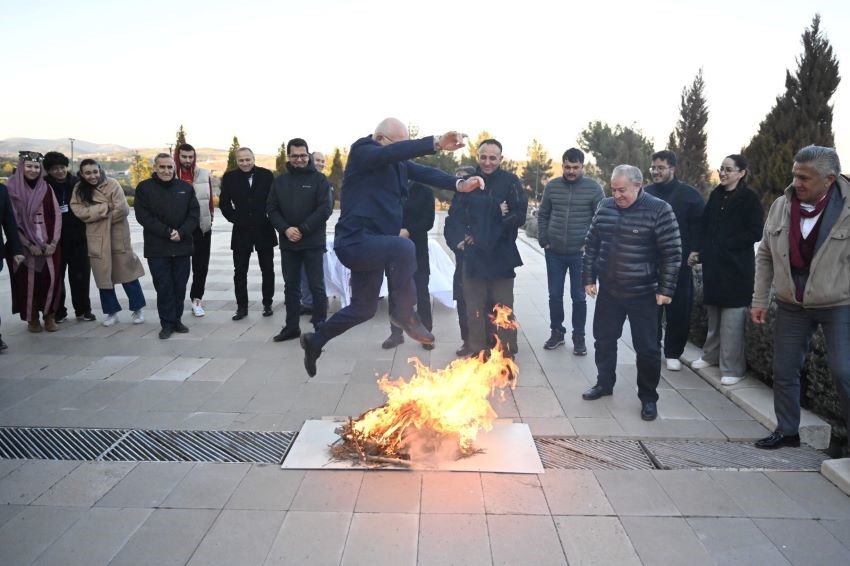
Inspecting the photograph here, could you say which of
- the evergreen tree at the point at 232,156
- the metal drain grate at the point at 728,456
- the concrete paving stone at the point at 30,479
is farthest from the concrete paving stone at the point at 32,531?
the evergreen tree at the point at 232,156

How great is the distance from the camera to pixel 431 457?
3617 mm

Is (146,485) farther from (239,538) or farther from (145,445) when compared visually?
(239,538)

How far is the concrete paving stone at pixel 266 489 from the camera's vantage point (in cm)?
313

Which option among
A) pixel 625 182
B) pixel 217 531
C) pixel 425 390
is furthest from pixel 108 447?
pixel 625 182

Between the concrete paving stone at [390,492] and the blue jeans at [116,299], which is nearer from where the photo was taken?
the concrete paving stone at [390,492]

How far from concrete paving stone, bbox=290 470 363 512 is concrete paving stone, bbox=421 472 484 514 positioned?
377mm

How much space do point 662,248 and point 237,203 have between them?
193 inches

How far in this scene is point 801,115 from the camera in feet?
64.5

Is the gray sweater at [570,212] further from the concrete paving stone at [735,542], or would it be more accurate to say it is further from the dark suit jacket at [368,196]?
the concrete paving stone at [735,542]

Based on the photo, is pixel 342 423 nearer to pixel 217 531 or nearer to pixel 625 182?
pixel 217 531

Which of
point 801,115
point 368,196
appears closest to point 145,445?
point 368,196

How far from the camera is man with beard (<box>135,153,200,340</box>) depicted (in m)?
6.58

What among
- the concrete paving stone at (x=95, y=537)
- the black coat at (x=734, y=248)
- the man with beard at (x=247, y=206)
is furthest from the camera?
the man with beard at (x=247, y=206)

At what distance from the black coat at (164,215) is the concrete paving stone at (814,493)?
19.1 feet
